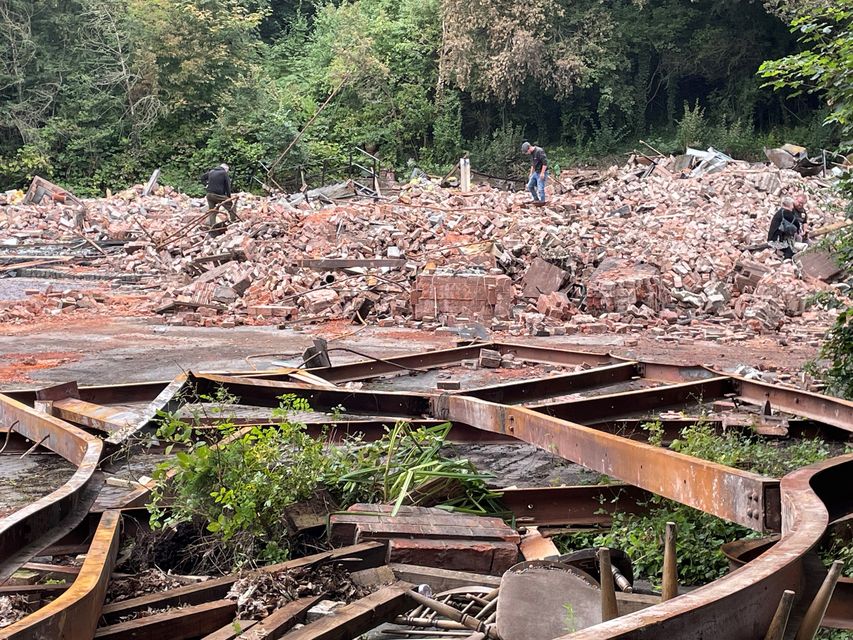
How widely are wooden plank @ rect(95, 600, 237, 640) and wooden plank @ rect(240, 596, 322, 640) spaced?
0.61 ft

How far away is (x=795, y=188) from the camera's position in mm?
23625

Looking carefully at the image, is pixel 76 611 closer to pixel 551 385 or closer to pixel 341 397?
pixel 341 397

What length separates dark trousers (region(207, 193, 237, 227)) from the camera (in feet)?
71.0

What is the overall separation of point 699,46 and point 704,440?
3717 centimetres

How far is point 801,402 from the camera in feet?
19.5

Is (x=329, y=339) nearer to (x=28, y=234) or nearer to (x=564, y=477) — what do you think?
(x=564, y=477)

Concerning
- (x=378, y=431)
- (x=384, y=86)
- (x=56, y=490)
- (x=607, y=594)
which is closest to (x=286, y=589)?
(x=56, y=490)

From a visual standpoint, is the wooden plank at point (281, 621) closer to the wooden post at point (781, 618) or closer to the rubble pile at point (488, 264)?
the wooden post at point (781, 618)

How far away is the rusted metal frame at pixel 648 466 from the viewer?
3.48 m

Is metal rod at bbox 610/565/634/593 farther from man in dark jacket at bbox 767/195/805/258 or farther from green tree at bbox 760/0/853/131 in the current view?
man in dark jacket at bbox 767/195/805/258

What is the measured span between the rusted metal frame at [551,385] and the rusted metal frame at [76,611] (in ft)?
10.1

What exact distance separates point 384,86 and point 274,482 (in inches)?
1527

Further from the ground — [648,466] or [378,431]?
[648,466]

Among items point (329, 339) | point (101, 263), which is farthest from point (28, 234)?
point (329, 339)
